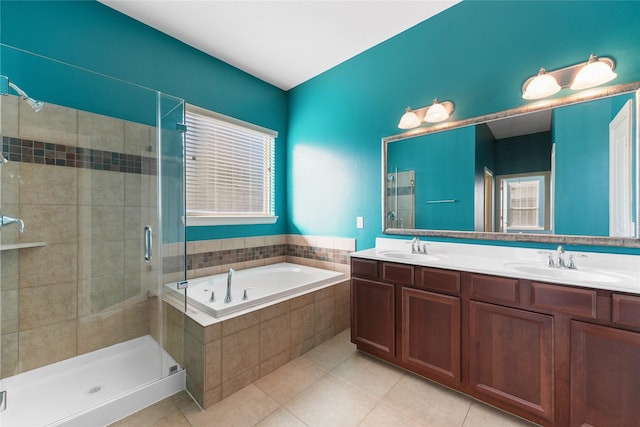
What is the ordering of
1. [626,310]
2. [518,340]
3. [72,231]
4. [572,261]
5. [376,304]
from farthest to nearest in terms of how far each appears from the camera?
[376,304] < [72,231] < [572,261] < [518,340] < [626,310]

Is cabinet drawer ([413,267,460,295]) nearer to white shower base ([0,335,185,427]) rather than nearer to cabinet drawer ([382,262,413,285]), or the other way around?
cabinet drawer ([382,262,413,285])

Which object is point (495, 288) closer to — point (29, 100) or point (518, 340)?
point (518, 340)

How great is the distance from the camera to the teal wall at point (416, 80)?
157cm

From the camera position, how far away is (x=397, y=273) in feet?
6.04

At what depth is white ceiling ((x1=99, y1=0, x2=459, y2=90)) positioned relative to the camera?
6.54 feet

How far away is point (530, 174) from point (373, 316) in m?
1.48

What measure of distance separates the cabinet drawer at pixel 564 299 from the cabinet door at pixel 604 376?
6 centimetres

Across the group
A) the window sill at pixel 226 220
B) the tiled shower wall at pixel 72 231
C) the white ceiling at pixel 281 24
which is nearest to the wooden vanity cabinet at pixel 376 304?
the window sill at pixel 226 220

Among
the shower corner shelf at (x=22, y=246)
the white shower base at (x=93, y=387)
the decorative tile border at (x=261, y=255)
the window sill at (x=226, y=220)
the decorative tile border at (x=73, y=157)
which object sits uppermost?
the decorative tile border at (x=73, y=157)

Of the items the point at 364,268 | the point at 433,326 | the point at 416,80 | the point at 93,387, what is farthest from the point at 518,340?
the point at 93,387

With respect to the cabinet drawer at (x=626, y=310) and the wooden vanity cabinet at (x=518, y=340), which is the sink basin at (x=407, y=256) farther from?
the cabinet drawer at (x=626, y=310)

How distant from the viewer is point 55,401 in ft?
4.93

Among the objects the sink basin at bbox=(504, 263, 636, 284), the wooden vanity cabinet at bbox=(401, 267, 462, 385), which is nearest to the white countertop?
the sink basin at bbox=(504, 263, 636, 284)

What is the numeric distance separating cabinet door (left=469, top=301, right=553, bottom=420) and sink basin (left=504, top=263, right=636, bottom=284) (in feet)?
0.97
